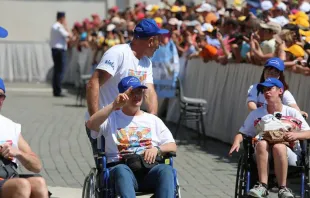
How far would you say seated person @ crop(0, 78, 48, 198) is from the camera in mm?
6996

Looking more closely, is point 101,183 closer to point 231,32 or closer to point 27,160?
point 27,160

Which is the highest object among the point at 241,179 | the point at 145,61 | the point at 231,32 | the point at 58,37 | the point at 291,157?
the point at 145,61

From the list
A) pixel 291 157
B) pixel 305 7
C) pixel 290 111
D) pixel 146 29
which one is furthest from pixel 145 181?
pixel 305 7

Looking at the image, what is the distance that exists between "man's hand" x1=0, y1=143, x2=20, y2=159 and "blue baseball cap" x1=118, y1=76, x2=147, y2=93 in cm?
110

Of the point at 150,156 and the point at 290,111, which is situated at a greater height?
the point at 290,111

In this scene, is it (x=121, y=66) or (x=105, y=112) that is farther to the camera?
(x=121, y=66)

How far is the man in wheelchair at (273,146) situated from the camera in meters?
8.68

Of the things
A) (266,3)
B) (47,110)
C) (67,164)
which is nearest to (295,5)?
(266,3)

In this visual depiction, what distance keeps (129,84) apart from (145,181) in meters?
0.80

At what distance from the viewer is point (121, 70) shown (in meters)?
8.37

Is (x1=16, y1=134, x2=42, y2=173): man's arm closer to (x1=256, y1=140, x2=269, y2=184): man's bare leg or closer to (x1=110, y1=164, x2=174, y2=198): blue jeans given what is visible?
(x1=110, y1=164, x2=174, y2=198): blue jeans

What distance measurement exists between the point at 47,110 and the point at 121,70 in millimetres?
11647

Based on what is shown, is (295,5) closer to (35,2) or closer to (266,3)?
(266,3)

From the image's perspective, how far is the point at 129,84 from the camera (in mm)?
7820
